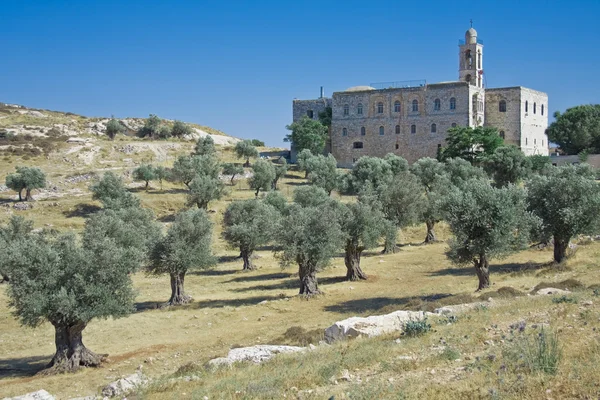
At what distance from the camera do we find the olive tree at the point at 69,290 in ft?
67.6

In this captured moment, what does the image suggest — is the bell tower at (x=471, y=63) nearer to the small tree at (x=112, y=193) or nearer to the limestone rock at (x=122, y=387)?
the small tree at (x=112, y=193)

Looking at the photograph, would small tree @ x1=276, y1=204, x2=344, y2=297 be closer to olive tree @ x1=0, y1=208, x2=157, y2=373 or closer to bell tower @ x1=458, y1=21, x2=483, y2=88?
olive tree @ x1=0, y1=208, x2=157, y2=373

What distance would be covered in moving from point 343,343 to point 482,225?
13007 millimetres

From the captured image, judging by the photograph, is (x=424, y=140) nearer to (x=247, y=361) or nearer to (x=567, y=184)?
(x=567, y=184)

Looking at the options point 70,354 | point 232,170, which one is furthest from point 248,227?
point 232,170

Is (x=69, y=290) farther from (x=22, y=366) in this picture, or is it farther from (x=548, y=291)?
(x=548, y=291)

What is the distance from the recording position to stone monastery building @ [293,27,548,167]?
72.9 m

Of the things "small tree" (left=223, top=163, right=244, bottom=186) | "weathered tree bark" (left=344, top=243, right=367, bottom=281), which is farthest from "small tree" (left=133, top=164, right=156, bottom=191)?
"weathered tree bark" (left=344, top=243, right=367, bottom=281)

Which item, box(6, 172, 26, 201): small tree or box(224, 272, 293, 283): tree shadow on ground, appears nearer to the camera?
box(224, 272, 293, 283): tree shadow on ground

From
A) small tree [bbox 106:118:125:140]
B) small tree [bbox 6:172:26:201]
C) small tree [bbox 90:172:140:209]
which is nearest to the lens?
small tree [bbox 90:172:140:209]

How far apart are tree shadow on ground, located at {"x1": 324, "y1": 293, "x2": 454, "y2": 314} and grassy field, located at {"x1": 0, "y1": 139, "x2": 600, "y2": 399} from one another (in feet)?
0.37

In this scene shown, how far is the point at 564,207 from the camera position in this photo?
3078 centimetres

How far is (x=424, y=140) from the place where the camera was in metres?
76.4

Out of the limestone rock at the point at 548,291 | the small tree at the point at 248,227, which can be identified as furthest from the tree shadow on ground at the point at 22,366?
the small tree at the point at 248,227
